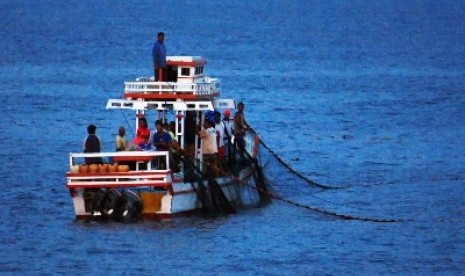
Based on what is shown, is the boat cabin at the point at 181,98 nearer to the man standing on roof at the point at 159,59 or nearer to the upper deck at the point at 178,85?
the upper deck at the point at 178,85

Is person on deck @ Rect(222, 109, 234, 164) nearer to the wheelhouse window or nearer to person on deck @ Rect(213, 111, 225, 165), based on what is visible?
person on deck @ Rect(213, 111, 225, 165)

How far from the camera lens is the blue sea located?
40.8 meters

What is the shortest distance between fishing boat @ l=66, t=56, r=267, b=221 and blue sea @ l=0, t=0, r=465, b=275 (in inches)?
15.2

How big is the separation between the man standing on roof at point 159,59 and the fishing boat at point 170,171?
0.26 m

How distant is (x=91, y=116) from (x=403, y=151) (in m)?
15.7

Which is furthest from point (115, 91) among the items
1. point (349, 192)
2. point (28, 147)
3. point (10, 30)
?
point (10, 30)

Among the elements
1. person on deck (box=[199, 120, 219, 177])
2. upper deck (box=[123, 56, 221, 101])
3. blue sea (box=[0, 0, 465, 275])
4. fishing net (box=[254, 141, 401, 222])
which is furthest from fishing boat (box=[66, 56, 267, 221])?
fishing net (box=[254, 141, 401, 222])

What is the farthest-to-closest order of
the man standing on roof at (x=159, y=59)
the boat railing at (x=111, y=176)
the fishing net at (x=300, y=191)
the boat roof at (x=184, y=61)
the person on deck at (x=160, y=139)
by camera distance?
the fishing net at (x=300, y=191), the boat roof at (x=184, y=61), the man standing on roof at (x=159, y=59), the person on deck at (x=160, y=139), the boat railing at (x=111, y=176)

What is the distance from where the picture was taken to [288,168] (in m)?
50.8

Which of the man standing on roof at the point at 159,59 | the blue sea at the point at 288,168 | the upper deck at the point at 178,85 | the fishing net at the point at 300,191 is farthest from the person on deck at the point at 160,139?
the fishing net at the point at 300,191

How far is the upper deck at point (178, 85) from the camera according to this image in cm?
4412

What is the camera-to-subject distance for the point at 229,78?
332 feet

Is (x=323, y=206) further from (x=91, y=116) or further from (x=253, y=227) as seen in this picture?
(x=91, y=116)

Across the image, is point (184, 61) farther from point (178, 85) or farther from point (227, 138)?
point (227, 138)
